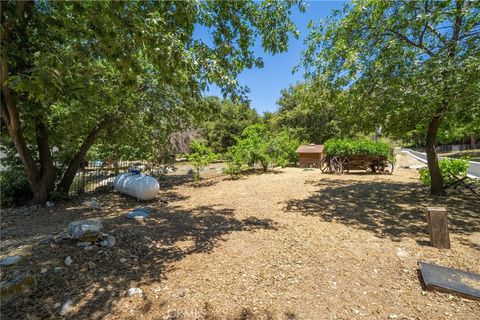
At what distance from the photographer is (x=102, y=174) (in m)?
11.2

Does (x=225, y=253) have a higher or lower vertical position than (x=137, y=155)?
lower

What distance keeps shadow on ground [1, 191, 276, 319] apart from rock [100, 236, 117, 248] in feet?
0.25

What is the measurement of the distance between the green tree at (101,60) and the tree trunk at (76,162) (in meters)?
0.03

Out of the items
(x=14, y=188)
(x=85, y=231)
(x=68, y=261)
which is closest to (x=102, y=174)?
(x=14, y=188)

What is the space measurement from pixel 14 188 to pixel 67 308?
7.45m

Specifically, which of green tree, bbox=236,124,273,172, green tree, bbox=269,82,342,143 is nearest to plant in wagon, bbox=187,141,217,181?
green tree, bbox=236,124,273,172

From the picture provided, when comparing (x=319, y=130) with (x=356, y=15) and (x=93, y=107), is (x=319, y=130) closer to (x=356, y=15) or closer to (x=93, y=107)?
(x=356, y=15)

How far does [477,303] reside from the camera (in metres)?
2.61

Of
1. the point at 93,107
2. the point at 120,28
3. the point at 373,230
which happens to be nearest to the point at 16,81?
the point at 120,28

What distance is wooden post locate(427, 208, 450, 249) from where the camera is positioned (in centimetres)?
384

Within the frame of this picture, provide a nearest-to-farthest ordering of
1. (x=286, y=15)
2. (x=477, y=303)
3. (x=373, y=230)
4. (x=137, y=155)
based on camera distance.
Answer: (x=477, y=303), (x=373, y=230), (x=286, y=15), (x=137, y=155)

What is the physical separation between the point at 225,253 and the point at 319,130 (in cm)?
2434

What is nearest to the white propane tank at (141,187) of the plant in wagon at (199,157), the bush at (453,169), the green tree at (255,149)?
the plant in wagon at (199,157)

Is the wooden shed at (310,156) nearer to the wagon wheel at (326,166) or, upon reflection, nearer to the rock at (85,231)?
the wagon wheel at (326,166)
